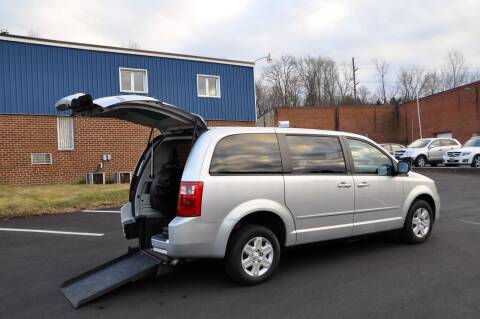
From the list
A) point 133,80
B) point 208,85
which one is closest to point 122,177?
point 133,80

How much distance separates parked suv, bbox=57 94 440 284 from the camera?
15.6 ft

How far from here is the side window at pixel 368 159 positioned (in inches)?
241

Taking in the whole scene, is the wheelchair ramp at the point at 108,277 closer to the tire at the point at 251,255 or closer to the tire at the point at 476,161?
the tire at the point at 251,255

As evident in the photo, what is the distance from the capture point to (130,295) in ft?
15.7

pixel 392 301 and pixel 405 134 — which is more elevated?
pixel 405 134

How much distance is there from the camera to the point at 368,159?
627 cm

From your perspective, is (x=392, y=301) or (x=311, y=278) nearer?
(x=392, y=301)

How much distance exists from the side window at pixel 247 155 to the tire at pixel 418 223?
253 centimetres

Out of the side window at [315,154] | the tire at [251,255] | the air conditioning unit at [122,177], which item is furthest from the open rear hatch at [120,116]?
the air conditioning unit at [122,177]

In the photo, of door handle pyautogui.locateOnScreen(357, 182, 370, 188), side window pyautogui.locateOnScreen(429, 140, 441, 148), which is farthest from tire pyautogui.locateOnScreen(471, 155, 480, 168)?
door handle pyautogui.locateOnScreen(357, 182, 370, 188)

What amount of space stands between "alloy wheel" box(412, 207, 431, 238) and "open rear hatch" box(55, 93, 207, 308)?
3.61m

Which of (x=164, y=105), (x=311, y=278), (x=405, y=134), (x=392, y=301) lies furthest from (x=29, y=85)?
(x=405, y=134)

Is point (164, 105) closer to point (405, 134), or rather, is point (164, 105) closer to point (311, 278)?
point (311, 278)

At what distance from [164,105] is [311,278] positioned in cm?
263
